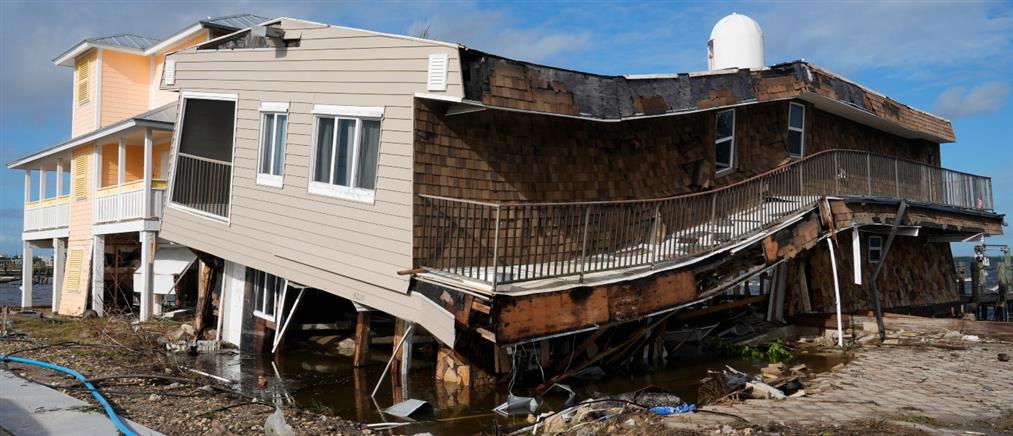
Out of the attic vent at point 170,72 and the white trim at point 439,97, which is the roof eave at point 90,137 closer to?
the attic vent at point 170,72

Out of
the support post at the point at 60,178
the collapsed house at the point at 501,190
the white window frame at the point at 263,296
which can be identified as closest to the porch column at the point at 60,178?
the support post at the point at 60,178

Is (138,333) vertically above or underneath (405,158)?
underneath

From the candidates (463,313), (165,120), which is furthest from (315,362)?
Result: (165,120)

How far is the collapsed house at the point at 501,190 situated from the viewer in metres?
11.2

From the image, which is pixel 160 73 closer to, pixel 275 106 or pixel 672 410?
pixel 275 106

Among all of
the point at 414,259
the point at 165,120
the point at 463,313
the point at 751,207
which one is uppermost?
the point at 165,120

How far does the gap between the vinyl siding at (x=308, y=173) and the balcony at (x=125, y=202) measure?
13.6 ft

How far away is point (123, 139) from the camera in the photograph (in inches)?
898

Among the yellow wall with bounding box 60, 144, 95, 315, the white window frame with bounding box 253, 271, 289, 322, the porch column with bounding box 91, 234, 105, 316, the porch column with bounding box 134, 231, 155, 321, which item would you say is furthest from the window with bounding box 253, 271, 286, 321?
the yellow wall with bounding box 60, 144, 95, 315

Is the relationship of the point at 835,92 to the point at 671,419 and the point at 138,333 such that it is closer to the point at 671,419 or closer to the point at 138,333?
the point at 671,419

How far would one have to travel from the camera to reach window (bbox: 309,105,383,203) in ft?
40.1

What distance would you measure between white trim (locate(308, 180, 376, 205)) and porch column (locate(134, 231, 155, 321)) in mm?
9794

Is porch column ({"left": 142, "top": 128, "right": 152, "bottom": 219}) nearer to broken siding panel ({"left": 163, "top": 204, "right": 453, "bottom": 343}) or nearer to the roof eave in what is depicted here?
the roof eave

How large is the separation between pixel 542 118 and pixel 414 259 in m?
3.29
